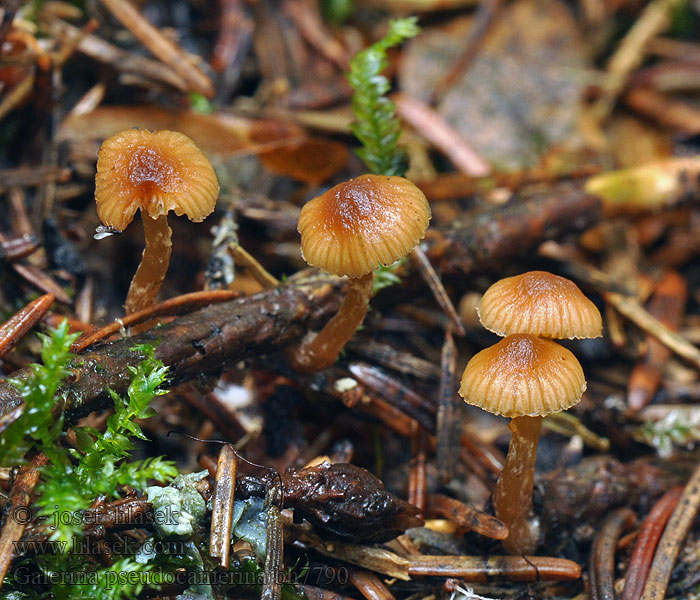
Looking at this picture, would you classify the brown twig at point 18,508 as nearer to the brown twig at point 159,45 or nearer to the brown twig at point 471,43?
the brown twig at point 159,45

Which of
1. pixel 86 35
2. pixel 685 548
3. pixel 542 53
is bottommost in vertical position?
pixel 685 548

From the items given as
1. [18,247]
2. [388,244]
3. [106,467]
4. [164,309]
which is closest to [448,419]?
[388,244]

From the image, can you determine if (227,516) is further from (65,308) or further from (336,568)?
(65,308)

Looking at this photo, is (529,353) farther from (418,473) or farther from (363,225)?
(418,473)

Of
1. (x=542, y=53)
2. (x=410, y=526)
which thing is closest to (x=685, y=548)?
(x=410, y=526)

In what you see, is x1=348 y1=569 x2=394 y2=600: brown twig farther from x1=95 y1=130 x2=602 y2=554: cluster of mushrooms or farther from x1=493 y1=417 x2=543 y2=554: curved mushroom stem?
x1=95 y1=130 x2=602 y2=554: cluster of mushrooms

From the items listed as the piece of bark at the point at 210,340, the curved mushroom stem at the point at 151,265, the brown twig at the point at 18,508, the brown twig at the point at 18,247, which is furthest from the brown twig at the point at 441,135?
the brown twig at the point at 18,508
